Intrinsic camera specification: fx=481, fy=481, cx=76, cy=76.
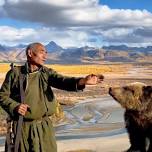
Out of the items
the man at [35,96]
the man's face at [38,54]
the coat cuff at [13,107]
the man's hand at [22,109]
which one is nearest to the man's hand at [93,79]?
the man at [35,96]

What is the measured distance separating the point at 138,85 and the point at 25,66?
2676mm

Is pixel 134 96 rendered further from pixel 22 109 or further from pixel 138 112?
pixel 22 109

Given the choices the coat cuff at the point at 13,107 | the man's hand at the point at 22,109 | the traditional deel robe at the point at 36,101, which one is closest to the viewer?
the man's hand at the point at 22,109

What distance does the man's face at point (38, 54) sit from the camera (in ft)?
22.3

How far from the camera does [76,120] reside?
22.6m

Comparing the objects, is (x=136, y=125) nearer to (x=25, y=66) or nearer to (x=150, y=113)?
(x=150, y=113)

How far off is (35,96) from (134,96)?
248 cm

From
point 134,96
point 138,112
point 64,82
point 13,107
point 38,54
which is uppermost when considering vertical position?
point 38,54

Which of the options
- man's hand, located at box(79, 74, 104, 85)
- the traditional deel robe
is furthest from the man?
man's hand, located at box(79, 74, 104, 85)

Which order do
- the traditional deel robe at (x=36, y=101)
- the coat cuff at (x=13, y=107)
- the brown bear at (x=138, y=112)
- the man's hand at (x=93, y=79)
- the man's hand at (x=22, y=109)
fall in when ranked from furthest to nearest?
1. the brown bear at (x=138, y=112)
2. the traditional deel robe at (x=36, y=101)
3. the coat cuff at (x=13, y=107)
4. the man's hand at (x=22, y=109)
5. the man's hand at (x=93, y=79)

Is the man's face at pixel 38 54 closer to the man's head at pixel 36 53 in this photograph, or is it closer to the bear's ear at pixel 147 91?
the man's head at pixel 36 53

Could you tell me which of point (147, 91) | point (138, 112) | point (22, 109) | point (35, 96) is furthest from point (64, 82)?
point (147, 91)

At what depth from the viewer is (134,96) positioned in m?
8.68

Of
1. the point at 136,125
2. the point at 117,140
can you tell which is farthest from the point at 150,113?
the point at 117,140
